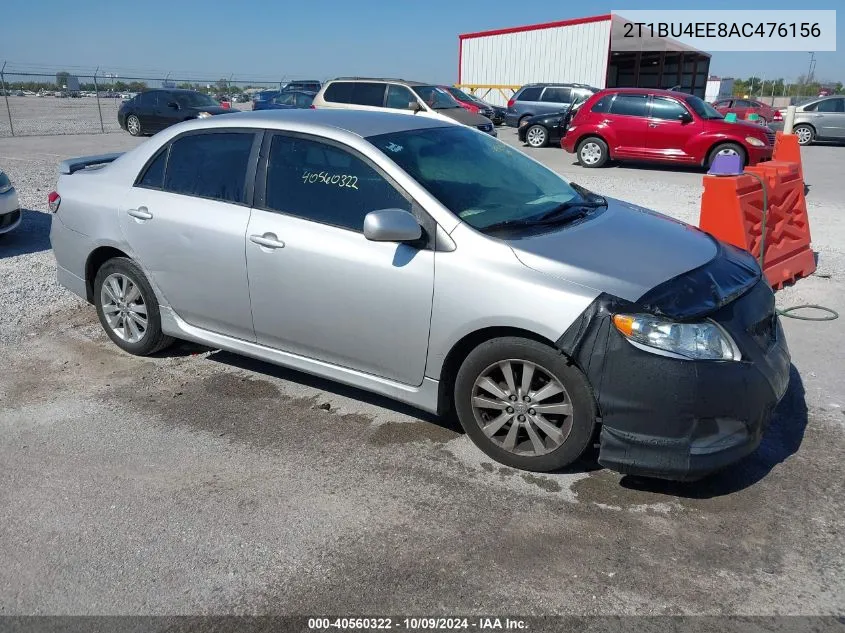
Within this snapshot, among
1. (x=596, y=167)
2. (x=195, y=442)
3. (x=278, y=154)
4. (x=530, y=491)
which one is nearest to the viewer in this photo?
(x=530, y=491)

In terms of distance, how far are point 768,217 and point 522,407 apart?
4210mm

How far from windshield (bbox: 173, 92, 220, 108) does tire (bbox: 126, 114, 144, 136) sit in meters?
1.80

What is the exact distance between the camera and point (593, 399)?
11.0 feet

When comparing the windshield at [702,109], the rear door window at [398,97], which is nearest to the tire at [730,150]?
the windshield at [702,109]

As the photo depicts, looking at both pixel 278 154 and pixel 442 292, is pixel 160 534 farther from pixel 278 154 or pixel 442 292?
pixel 278 154

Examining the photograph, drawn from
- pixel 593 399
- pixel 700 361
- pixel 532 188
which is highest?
pixel 532 188

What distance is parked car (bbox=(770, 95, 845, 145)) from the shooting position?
71.2ft

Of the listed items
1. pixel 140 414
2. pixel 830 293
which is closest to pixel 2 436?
pixel 140 414

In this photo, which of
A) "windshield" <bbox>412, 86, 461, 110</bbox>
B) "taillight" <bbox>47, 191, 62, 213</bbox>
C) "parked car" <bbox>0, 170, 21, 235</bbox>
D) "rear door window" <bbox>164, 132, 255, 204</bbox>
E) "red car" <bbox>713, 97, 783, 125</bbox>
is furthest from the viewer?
"red car" <bbox>713, 97, 783, 125</bbox>

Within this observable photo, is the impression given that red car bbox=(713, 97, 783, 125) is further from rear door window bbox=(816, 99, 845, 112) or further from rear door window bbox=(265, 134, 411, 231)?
rear door window bbox=(265, 134, 411, 231)

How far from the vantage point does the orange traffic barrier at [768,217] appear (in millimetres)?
6023

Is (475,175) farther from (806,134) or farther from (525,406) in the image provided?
(806,134)

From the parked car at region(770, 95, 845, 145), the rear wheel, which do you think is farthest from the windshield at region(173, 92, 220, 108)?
the parked car at region(770, 95, 845, 145)

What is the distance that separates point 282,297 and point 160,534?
4.89ft
